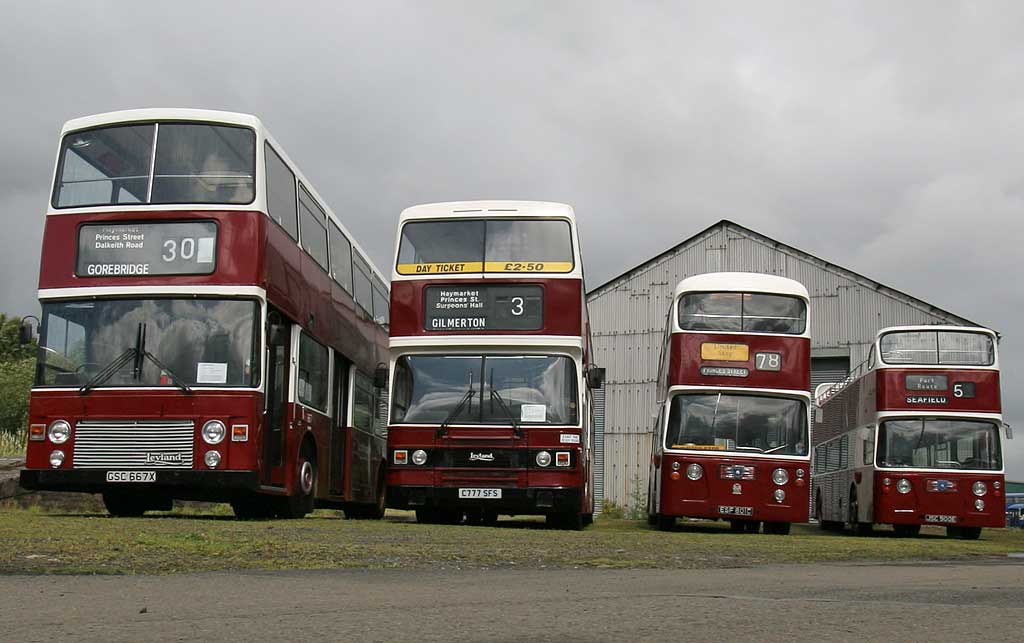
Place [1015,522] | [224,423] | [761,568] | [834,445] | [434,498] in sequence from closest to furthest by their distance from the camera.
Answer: [761,568] → [224,423] → [434,498] → [834,445] → [1015,522]

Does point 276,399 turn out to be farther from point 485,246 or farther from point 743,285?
point 743,285

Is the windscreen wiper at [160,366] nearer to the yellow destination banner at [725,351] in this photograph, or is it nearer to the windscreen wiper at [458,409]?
the windscreen wiper at [458,409]

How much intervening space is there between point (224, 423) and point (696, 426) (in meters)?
8.05

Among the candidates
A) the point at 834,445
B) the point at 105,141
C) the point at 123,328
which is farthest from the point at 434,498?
the point at 834,445

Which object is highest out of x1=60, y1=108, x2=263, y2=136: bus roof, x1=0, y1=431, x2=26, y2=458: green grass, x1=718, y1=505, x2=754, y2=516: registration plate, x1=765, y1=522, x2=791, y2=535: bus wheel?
x1=60, y1=108, x2=263, y2=136: bus roof

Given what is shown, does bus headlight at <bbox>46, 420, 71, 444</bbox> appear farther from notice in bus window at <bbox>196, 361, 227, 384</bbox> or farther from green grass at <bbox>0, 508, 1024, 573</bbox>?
notice in bus window at <bbox>196, 361, 227, 384</bbox>

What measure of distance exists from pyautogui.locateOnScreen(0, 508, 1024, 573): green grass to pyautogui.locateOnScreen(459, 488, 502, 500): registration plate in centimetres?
230

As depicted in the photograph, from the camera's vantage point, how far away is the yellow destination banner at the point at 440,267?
1725 centimetres

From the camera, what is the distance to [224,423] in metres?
14.0

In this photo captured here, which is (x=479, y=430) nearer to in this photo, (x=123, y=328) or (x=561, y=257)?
(x=561, y=257)

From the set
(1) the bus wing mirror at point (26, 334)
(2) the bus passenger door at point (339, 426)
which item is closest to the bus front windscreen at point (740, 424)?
(2) the bus passenger door at point (339, 426)

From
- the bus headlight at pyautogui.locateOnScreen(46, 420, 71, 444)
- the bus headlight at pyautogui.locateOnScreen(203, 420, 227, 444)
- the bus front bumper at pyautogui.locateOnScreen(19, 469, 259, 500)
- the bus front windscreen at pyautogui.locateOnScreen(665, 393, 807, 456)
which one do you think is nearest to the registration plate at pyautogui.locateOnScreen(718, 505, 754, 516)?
the bus front windscreen at pyautogui.locateOnScreen(665, 393, 807, 456)

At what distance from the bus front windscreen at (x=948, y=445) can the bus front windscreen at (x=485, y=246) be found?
8.93 m

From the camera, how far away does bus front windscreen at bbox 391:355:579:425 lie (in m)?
16.7
